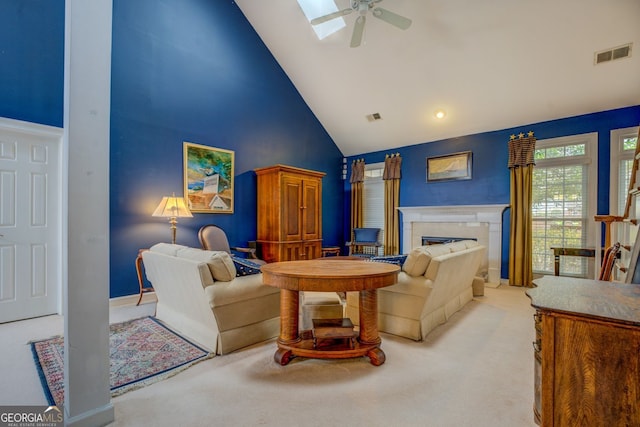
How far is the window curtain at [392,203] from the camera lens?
20.4ft

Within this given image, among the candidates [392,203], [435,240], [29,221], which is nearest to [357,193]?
[392,203]

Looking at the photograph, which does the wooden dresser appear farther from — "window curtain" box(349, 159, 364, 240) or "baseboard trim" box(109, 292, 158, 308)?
"window curtain" box(349, 159, 364, 240)

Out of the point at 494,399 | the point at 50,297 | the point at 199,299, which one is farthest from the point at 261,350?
the point at 50,297

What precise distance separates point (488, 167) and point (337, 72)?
3.10 meters

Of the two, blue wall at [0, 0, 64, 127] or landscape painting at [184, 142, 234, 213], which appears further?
landscape painting at [184, 142, 234, 213]

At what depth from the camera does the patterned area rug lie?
1.94 meters

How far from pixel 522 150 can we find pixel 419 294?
3710mm

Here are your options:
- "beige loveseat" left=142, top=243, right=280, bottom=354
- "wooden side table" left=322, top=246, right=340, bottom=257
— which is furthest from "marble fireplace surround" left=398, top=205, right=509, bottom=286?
"beige loveseat" left=142, top=243, right=280, bottom=354

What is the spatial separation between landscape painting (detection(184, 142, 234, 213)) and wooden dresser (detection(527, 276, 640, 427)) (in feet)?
13.8

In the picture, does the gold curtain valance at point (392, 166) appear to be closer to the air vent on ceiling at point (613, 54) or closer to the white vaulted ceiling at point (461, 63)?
the white vaulted ceiling at point (461, 63)

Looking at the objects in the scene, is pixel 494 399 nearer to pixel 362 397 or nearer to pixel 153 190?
pixel 362 397

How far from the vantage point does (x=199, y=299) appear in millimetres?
2379

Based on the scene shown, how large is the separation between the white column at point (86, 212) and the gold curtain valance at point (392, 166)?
17.8 feet

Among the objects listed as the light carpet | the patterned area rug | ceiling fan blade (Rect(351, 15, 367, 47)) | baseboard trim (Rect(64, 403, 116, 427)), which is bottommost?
the patterned area rug
